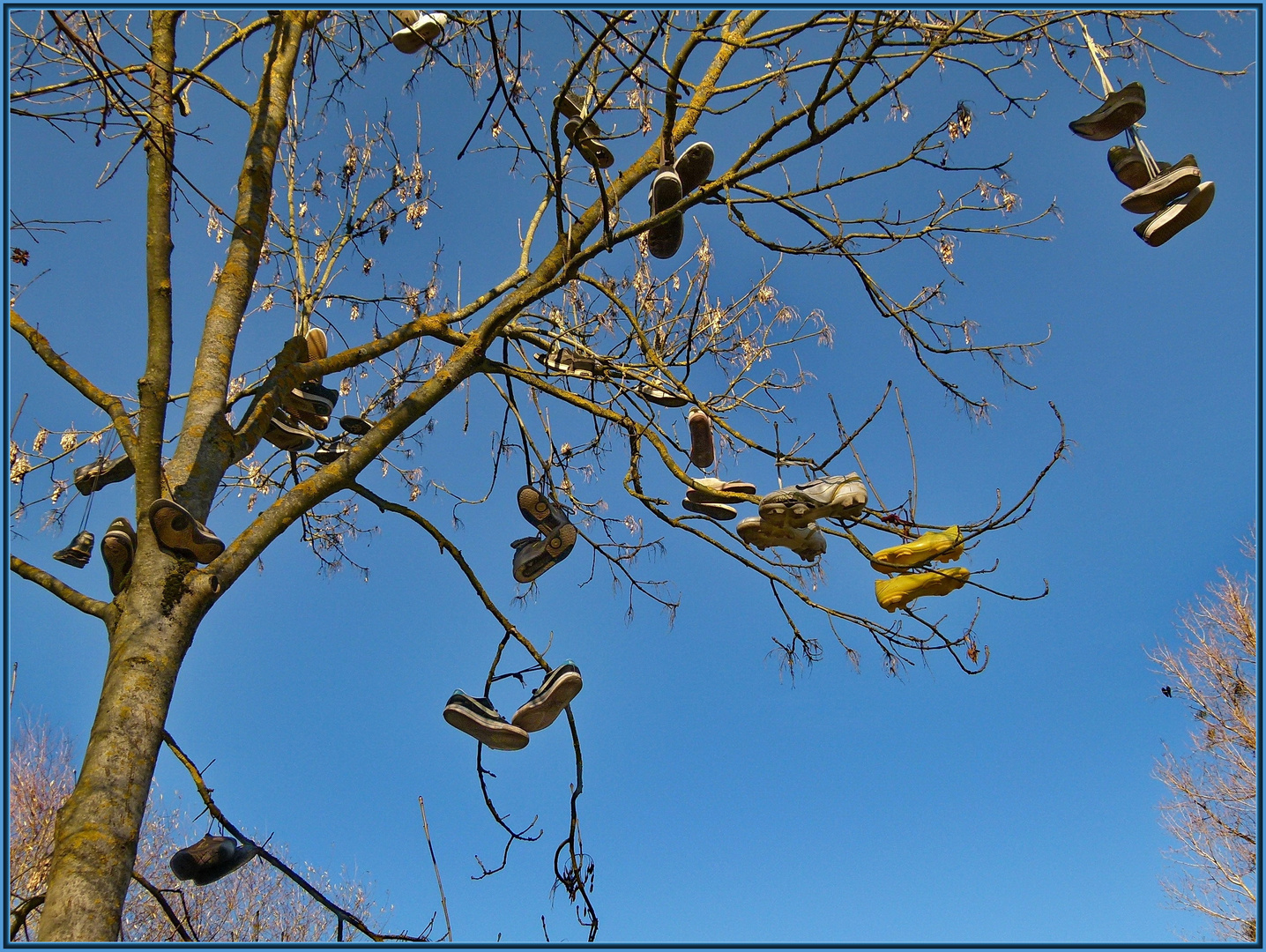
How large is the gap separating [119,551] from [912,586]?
2.54m

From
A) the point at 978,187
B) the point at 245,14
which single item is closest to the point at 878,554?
the point at 978,187

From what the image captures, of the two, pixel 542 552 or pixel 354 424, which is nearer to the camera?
pixel 542 552

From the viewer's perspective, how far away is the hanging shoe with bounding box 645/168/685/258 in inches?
135

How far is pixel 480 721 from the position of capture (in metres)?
3.15

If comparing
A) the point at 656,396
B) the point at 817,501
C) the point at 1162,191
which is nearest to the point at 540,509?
the point at 656,396

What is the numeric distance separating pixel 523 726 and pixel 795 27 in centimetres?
281

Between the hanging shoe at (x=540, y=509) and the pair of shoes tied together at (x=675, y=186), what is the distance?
3.58ft

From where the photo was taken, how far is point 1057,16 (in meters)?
3.29

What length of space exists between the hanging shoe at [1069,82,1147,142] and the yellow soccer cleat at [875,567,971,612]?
160cm

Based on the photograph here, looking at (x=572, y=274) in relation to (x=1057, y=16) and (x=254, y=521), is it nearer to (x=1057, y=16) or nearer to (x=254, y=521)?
(x=254, y=521)

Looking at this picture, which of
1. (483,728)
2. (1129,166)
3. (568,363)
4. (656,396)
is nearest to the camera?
(1129,166)

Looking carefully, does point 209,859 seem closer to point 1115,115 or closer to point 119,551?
point 119,551

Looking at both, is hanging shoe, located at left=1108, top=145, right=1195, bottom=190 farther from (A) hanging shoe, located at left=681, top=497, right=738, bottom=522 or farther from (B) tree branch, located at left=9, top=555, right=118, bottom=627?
(B) tree branch, located at left=9, top=555, right=118, bottom=627

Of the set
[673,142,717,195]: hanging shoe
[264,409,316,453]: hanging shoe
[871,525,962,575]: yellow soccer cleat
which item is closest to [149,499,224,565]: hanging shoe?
[264,409,316,453]: hanging shoe
